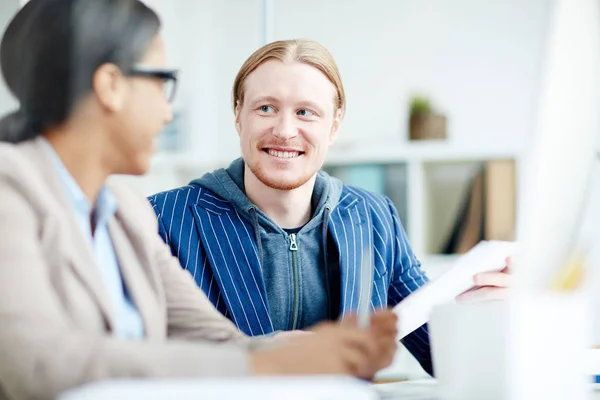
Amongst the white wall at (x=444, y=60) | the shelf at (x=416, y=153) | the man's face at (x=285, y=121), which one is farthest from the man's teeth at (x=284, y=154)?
the white wall at (x=444, y=60)

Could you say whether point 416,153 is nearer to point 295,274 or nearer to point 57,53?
point 295,274

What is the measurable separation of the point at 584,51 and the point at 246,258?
16.0 inches

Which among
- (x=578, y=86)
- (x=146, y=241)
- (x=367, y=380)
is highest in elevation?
(x=578, y=86)

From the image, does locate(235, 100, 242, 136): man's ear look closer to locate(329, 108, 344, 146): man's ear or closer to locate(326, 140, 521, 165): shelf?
locate(329, 108, 344, 146): man's ear

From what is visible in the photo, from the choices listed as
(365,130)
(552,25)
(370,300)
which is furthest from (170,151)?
(365,130)

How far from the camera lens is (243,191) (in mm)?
884

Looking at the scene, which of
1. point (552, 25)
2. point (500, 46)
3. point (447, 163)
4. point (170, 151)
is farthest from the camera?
point (500, 46)

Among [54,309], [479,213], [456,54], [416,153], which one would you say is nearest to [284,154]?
[54,309]

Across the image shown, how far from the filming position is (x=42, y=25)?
0.61 m

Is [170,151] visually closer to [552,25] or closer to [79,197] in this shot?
[79,197]

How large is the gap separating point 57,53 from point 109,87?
0.16 ft

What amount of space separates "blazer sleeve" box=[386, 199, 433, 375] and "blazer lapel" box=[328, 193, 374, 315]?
53 mm

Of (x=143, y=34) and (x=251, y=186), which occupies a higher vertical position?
(x=143, y=34)

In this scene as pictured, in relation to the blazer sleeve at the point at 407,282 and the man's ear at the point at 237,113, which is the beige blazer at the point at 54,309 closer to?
the man's ear at the point at 237,113
